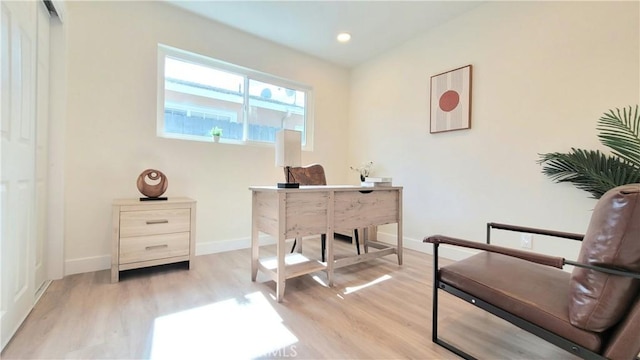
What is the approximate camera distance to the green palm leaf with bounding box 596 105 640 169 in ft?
5.54

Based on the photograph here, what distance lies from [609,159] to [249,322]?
267 centimetres

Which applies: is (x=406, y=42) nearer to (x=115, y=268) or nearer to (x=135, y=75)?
(x=135, y=75)

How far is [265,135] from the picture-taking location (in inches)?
133

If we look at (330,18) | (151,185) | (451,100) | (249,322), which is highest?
(330,18)

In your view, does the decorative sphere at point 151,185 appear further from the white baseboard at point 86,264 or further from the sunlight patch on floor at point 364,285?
the sunlight patch on floor at point 364,285

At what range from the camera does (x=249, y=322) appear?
156 cm

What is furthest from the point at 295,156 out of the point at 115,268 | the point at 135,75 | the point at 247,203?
the point at 135,75

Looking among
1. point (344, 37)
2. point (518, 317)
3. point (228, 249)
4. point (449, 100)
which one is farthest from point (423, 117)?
point (228, 249)

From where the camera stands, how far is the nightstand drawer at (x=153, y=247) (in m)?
2.12

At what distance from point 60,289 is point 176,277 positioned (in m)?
0.75

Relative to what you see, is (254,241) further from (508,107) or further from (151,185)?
(508,107)

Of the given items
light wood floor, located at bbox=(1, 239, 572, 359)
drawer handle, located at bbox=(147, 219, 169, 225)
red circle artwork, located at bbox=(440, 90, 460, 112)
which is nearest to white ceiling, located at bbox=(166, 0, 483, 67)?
red circle artwork, located at bbox=(440, 90, 460, 112)

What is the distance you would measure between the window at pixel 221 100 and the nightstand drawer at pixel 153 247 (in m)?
1.08

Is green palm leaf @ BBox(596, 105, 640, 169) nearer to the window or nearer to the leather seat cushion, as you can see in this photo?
the leather seat cushion
